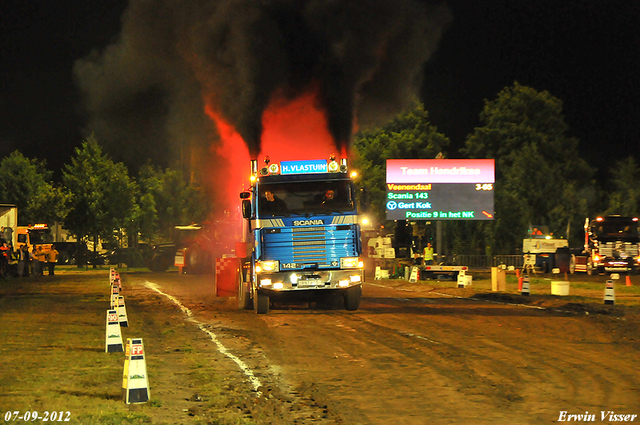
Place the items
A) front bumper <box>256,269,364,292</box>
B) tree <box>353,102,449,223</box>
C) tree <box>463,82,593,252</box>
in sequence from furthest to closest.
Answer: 1. tree <box>353,102,449,223</box>
2. tree <box>463,82,593,252</box>
3. front bumper <box>256,269,364,292</box>

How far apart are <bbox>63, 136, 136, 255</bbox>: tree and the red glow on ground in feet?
89.0

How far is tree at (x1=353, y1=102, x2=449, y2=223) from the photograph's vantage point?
73500mm

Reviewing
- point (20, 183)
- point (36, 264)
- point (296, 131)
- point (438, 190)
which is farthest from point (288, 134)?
point (20, 183)

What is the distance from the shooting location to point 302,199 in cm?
1891

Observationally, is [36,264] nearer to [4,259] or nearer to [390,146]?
[4,259]

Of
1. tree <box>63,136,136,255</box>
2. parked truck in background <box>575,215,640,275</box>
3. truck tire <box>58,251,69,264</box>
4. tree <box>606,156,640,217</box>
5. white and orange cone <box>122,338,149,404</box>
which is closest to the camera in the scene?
white and orange cone <box>122,338,149,404</box>

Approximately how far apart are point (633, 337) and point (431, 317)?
5.02 metres

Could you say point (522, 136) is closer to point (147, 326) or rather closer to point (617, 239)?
point (617, 239)

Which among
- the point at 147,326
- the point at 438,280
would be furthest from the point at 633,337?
the point at 438,280

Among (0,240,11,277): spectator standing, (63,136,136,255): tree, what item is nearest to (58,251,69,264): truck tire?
(63,136,136,255): tree

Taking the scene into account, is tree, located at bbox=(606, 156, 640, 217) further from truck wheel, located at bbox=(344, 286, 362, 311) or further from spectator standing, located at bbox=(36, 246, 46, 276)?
truck wheel, located at bbox=(344, 286, 362, 311)

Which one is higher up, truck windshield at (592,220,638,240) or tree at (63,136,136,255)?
tree at (63,136,136,255)

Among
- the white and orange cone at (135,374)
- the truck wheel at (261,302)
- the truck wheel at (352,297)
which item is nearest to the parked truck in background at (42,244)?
the truck wheel at (261,302)

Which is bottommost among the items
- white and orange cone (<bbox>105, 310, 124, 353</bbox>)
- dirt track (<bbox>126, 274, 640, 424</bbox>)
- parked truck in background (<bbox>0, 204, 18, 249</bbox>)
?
dirt track (<bbox>126, 274, 640, 424</bbox>)
